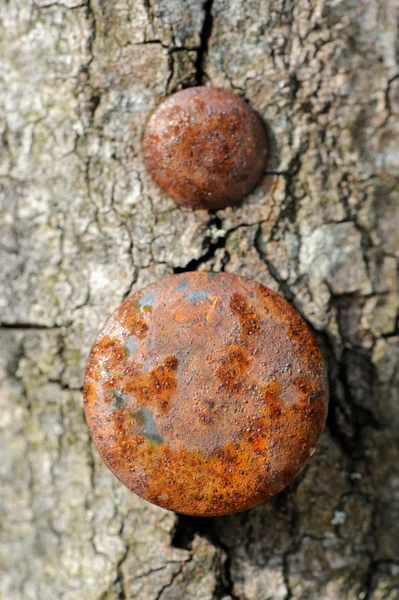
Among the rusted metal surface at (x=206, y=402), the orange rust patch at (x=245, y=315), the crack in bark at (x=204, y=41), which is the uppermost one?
the crack in bark at (x=204, y=41)

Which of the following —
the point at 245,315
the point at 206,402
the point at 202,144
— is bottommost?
the point at 206,402

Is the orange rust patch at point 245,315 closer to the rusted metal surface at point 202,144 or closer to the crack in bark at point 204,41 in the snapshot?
the rusted metal surface at point 202,144

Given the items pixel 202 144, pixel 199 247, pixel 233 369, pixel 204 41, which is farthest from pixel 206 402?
pixel 204 41

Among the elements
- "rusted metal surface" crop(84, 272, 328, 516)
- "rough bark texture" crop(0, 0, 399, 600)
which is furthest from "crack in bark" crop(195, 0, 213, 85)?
"rusted metal surface" crop(84, 272, 328, 516)

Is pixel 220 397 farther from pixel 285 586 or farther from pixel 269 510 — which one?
pixel 285 586

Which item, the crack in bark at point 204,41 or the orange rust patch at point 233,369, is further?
the crack in bark at point 204,41

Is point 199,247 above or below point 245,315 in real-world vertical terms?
above

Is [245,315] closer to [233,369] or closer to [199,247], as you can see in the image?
[233,369]

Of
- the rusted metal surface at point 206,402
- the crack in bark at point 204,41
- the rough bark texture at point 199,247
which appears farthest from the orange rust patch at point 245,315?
the crack in bark at point 204,41

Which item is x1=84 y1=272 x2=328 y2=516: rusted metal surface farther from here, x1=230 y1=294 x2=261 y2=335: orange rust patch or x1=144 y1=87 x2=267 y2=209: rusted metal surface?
x1=144 y1=87 x2=267 y2=209: rusted metal surface
